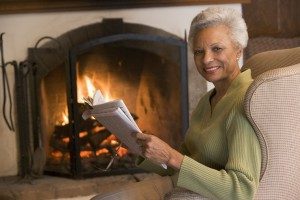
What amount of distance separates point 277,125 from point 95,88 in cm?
173

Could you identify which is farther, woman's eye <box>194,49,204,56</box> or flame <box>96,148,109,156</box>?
flame <box>96,148,109,156</box>

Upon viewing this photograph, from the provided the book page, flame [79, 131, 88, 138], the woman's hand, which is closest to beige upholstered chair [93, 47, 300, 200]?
the woman's hand

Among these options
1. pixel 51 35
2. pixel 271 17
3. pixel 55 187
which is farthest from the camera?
pixel 271 17

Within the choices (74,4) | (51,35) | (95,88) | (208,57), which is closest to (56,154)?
(95,88)

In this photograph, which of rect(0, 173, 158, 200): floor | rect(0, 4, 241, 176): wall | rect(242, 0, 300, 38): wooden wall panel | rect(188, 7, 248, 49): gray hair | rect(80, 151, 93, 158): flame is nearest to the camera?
rect(188, 7, 248, 49): gray hair

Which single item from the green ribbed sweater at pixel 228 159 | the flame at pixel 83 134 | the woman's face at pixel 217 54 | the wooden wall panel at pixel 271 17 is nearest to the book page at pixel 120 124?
the green ribbed sweater at pixel 228 159

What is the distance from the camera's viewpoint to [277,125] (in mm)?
1253

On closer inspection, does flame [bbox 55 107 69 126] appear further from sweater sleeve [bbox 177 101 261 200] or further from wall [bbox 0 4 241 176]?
Answer: sweater sleeve [bbox 177 101 261 200]

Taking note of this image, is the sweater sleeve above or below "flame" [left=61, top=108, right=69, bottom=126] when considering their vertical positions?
above

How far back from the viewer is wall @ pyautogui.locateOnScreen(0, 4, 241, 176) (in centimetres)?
270

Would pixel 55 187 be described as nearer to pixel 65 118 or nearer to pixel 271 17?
pixel 65 118

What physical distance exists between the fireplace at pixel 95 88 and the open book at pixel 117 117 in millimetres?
1311

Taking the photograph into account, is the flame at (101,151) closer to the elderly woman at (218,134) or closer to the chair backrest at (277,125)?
the elderly woman at (218,134)

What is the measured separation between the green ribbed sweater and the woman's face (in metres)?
0.08
